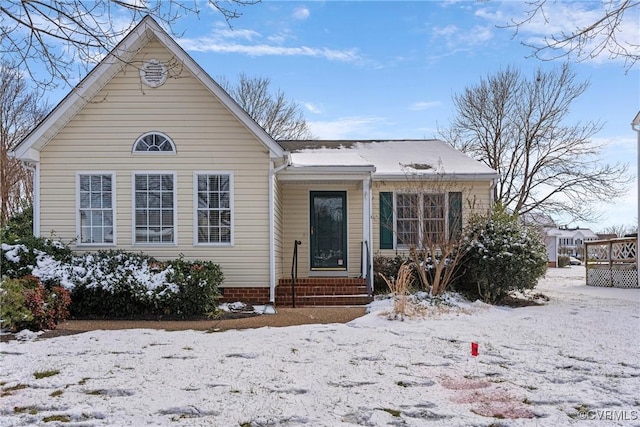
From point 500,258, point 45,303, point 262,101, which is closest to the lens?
point 45,303

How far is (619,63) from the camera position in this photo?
6023mm

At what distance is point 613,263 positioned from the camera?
608 inches

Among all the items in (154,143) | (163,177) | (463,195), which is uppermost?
(154,143)

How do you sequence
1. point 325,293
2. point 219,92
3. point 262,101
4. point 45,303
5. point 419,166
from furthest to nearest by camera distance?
point 262,101, point 419,166, point 325,293, point 219,92, point 45,303

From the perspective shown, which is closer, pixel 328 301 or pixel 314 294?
pixel 328 301

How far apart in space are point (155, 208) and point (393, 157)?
6775 mm

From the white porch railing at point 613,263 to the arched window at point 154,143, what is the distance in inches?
502

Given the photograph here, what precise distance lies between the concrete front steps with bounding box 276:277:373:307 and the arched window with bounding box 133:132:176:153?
3.77 meters

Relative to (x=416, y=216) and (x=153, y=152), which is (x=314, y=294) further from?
(x=153, y=152)

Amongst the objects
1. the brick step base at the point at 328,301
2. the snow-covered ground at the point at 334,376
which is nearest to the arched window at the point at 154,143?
the brick step base at the point at 328,301

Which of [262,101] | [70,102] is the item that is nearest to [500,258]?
[70,102]

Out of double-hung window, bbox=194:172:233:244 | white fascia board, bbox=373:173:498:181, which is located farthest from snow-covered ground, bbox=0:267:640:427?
white fascia board, bbox=373:173:498:181

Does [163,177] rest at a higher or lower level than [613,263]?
higher

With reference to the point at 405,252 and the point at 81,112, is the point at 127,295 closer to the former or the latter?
the point at 81,112
